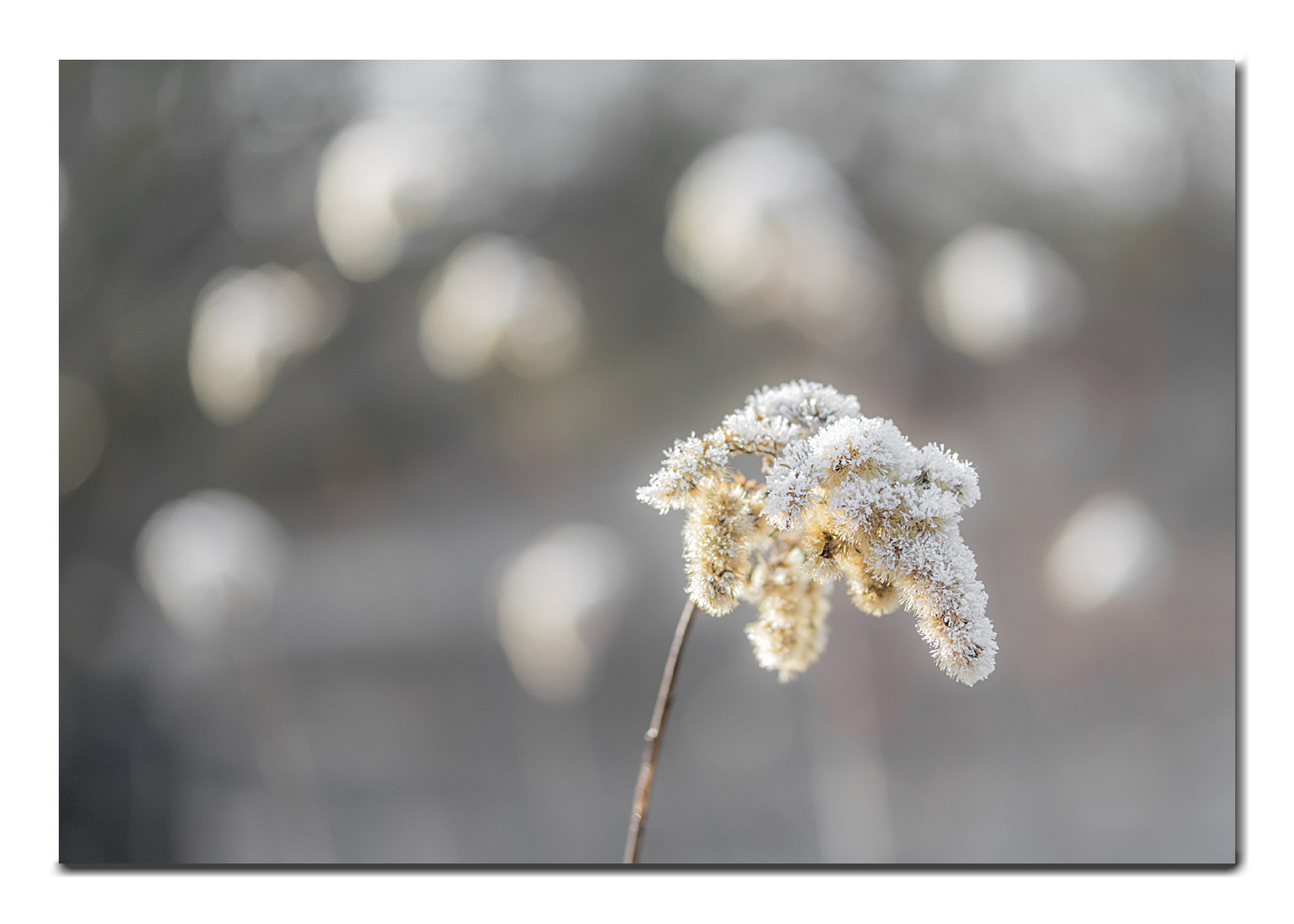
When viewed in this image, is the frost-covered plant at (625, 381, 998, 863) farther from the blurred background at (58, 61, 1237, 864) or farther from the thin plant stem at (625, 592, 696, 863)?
the blurred background at (58, 61, 1237, 864)

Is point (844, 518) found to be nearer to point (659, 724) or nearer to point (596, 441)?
point (659, 724)

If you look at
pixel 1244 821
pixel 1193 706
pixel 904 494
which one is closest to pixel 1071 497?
pixel 1193 706

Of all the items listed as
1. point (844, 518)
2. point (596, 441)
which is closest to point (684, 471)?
point (844, 518)

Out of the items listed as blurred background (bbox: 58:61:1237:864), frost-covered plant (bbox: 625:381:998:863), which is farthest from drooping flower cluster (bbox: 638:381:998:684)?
blurred background (bbox: 58:61:1237:864)

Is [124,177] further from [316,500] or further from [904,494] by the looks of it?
[904,494]

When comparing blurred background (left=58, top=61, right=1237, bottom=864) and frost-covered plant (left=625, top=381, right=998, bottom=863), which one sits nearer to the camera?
frost-covered plant (left=625, top=381, right=998, bottom=863)
